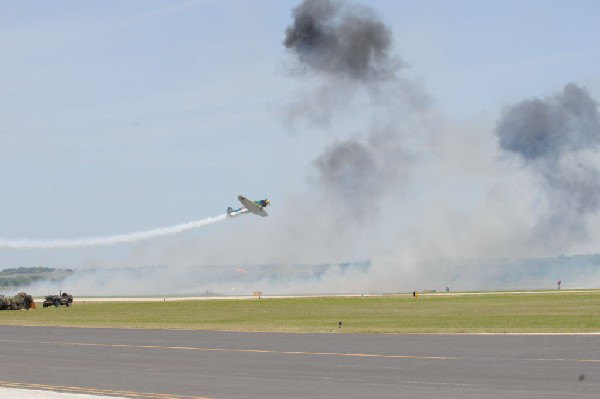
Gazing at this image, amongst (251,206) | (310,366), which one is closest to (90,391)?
(310,366)

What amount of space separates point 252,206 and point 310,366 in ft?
215

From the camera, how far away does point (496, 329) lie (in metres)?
53.6

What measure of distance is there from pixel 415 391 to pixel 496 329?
2905 cm

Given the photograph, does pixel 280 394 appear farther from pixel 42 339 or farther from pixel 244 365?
pixel 42 339

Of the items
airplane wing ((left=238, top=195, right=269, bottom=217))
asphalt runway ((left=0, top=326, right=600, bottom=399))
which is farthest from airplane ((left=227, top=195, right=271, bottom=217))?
asphalt runway ((left=0, top=326, right=600, bottom=399))

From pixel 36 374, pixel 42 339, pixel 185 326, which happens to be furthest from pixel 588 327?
pixel 36 374

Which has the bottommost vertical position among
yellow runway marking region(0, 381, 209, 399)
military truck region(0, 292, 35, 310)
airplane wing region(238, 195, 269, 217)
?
yellow runway marking region(0, 381, 209, 399)

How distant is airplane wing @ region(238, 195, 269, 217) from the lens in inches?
3853

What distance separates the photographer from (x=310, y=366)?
33219 millimetres

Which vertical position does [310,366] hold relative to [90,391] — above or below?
above

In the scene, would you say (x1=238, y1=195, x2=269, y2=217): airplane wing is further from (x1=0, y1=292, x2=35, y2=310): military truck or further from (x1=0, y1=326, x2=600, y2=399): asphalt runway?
(x1=0, y1=326, x2=600, y2=399): asphalt runway

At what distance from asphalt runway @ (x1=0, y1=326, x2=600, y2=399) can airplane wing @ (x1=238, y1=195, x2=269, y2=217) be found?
4766cm

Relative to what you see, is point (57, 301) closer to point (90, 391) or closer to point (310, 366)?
point (310, 366)

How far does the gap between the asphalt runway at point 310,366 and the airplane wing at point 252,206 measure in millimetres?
47660
